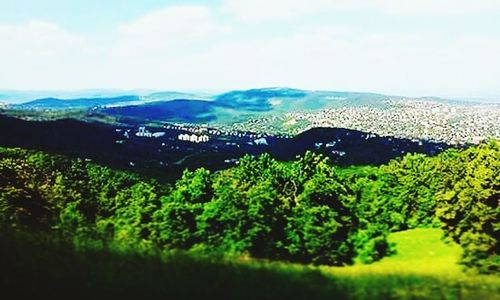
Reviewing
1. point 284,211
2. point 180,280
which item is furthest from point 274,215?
point 180,280

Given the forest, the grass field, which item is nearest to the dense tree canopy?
the forest

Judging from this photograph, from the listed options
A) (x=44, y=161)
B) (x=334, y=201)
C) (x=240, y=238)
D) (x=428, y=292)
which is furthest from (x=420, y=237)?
(x=44, y=161)

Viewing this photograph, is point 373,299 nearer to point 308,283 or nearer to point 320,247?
point 308,283

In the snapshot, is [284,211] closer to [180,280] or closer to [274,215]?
[274,215]

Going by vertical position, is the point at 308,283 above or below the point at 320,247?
above

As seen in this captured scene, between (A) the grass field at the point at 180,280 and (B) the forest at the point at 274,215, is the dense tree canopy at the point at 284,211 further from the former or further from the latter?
(A) the grass field at the point at 180,280
